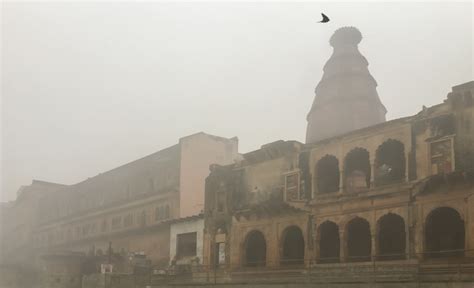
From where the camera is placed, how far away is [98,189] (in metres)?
63.3

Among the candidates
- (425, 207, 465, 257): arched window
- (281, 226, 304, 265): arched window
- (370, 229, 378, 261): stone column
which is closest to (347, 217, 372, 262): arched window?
(370, 229, 378, 261): stone column

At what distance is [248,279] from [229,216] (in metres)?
4.65

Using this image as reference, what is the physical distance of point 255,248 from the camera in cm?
3503

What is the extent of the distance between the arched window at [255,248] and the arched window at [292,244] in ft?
6.25

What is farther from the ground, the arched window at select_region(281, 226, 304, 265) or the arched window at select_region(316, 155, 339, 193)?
the arched window at select_region(316, 155, 339, 193)

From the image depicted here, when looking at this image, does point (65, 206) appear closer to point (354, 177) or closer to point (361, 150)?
point (354, 177)

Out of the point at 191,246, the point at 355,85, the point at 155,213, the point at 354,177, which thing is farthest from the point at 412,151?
the point at 155,213

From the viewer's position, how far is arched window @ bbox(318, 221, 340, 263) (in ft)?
98.7

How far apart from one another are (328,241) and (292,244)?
8.92 ft

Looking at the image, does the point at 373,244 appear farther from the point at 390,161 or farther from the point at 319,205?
the point at 390,161

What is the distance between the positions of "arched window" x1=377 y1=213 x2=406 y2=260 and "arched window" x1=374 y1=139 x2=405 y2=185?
6.29 feet

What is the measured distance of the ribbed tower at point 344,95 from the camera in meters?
50.3

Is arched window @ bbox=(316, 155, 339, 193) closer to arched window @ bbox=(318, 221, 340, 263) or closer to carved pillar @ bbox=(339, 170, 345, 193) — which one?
carved pillar @ bbox=(339, 170, 345, 193)

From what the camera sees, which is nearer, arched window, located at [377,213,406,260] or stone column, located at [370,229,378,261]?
stone column, located at [370,229,378,261]
